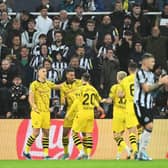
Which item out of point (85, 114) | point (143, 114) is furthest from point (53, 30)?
point (143, 114)

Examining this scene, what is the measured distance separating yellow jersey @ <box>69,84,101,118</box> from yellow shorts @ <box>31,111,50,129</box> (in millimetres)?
698

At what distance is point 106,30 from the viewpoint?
22.5 metres

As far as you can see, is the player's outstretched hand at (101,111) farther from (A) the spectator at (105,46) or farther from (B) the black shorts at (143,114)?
(B) the black shorts at (143,114)

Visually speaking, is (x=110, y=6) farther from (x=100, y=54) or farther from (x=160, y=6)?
(x=100, y=54)

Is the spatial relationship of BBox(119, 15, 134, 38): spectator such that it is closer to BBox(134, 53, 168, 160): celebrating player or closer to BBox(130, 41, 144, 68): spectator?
BBox(130, 41, 144, 68): spectator

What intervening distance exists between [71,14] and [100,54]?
7.35 ft

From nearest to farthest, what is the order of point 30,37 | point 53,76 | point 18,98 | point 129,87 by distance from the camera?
point 129,87 → point 18,98 → point 53,76 → point 30,37

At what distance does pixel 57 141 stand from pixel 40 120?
1.73 m

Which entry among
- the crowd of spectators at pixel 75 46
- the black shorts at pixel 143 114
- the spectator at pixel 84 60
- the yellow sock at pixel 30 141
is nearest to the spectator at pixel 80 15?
the crowd of spectators at pixel 75 46

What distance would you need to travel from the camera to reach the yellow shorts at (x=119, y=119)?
63.5ft

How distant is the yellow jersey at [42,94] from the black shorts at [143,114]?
389cm

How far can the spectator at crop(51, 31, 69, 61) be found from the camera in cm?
2173

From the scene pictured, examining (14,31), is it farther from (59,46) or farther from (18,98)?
(18,98)

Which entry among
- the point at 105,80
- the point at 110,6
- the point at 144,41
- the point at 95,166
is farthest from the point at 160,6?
the point at 95,166
